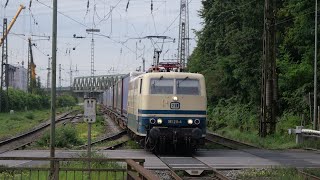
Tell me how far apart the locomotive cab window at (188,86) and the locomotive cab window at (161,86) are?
295 millimetres

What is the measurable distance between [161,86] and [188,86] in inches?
40.3

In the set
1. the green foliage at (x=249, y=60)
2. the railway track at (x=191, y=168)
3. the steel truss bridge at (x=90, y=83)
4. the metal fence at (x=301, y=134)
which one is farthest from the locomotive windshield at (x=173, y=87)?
the steel truss bridge at (x=90, y=83)

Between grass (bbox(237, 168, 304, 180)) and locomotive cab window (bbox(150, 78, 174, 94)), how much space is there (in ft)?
19.0

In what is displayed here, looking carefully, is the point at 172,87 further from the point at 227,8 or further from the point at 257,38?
the point at 227,8

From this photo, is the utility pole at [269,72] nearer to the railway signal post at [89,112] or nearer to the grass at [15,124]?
the railway signal post at [89,112]

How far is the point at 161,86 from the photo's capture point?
2072 cm

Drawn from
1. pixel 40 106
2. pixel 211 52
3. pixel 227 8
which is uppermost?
pixel 227 8

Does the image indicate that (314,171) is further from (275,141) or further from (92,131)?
(92,131)

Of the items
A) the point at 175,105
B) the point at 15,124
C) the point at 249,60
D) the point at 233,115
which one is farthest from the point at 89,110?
the point at 15,124

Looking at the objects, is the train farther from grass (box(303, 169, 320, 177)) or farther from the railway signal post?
the railway signal post

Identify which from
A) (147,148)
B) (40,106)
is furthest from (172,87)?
A: (40,106)

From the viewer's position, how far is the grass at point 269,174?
14078mm

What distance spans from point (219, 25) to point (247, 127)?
63.4ft

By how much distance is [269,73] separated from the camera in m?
27.5
